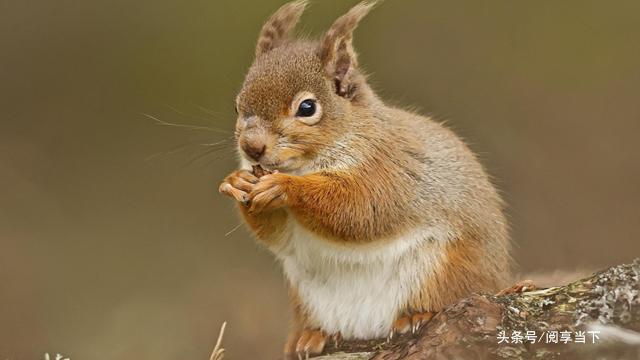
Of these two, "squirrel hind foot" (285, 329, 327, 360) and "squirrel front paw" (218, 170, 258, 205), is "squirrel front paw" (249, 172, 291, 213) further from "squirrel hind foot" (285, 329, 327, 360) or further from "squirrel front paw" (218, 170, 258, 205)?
"squirrel hind foot" (285, 329, 327, 360)

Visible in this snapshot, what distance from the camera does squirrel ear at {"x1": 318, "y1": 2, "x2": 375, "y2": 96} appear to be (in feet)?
9.59

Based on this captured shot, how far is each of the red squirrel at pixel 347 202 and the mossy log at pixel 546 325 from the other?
0.50 meters

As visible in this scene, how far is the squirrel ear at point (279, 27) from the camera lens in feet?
10.5

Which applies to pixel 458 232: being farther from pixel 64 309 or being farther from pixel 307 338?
pixel 64 309

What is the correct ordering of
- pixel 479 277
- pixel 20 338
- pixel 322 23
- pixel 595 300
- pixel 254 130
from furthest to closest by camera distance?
pixel 322 23 < pixel 20 338 < pixel 479 277 < pixel 254 130 < pixel 595 300

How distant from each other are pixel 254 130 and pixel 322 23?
2.16m

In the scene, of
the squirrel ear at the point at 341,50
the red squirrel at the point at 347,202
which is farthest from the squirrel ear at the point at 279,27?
the squirrel ear at the point at 341,50

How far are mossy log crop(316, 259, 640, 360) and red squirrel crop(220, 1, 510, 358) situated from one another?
498 mm

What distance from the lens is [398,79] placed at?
5016 mm

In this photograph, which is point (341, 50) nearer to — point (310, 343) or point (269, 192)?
point (269, 192)

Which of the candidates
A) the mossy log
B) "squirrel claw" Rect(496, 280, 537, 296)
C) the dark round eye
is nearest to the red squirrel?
the dark round eye

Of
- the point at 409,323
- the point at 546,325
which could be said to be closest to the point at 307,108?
the point at 409,323

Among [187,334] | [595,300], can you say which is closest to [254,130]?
[595,300]

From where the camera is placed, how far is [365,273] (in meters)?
2.98
